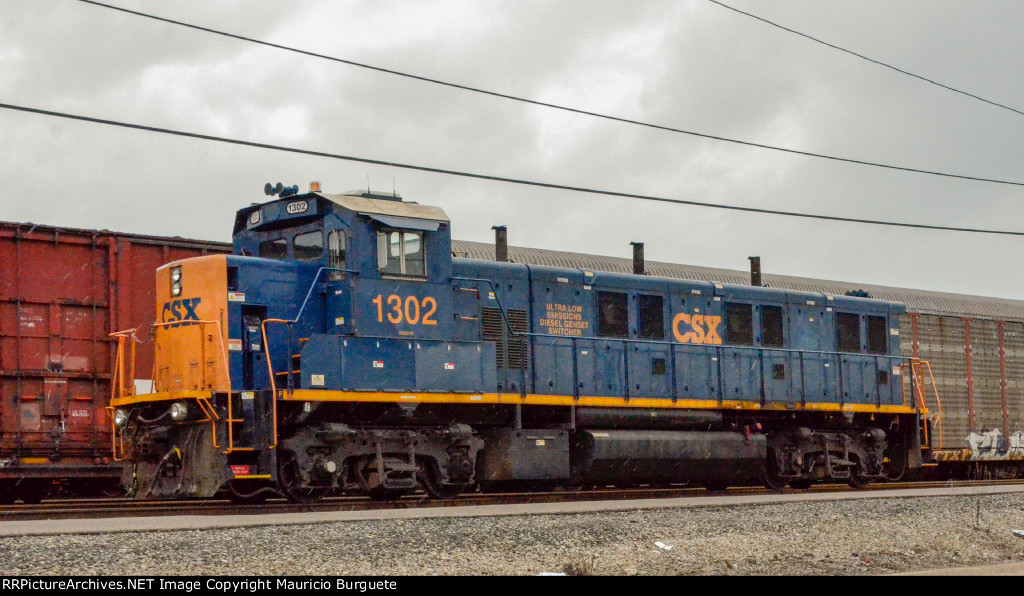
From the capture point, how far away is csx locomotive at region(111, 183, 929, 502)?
1300 cm

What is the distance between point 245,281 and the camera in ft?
43.7

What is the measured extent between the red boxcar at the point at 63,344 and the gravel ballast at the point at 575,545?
641cm

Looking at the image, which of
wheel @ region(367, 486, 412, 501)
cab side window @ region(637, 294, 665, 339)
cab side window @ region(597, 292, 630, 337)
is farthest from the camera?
cab side window @ region(637, 294, 665, 339)

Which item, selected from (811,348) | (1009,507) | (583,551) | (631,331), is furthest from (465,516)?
(811,348)

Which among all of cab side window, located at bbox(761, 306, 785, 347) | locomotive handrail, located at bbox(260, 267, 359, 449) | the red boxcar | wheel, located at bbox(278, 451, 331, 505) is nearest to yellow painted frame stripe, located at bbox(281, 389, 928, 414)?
locomotive handrail, located at bbox(260, 267, 359, 449)

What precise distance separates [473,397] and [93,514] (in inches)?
186

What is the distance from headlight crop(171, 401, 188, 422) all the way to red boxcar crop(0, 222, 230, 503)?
3.02 m

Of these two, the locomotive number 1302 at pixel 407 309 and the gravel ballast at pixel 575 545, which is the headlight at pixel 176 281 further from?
the gravel ballast at pixel 575 545

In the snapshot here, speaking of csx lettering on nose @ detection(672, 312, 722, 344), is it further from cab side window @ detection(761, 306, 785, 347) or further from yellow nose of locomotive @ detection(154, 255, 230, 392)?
yellow nose of locomotive @ detection(154, 255, 230, 392)

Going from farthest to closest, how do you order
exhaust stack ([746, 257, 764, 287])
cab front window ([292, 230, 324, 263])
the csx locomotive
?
exhaust stack ([746, 257, 764, 287]) → cab front window ([292, 230, 324, 263]) → the csx locomotive

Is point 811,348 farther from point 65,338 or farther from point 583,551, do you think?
point 65,338

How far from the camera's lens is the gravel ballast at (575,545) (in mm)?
8359

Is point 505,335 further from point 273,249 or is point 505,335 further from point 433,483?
point 273,249

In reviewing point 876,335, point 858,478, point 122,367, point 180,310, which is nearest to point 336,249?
point 180,310
